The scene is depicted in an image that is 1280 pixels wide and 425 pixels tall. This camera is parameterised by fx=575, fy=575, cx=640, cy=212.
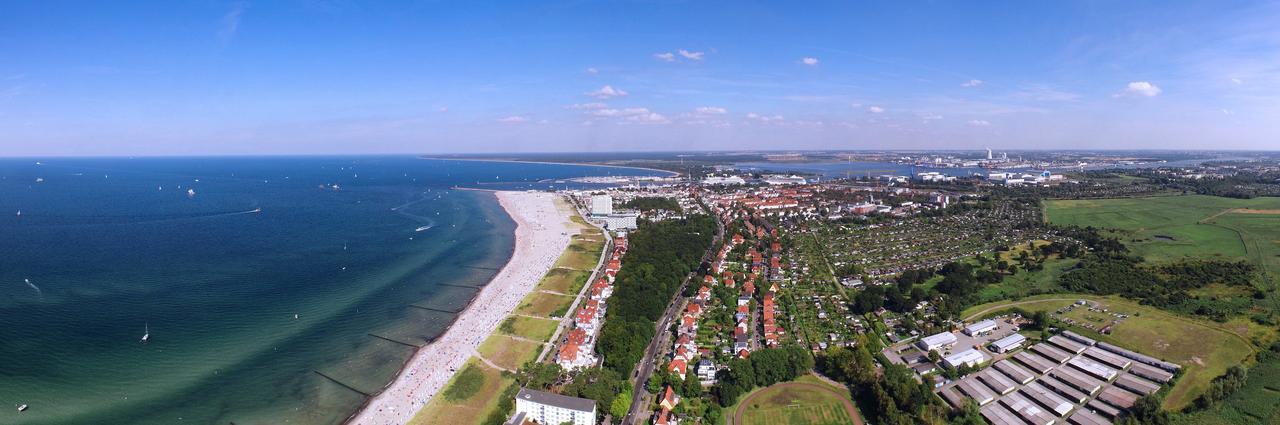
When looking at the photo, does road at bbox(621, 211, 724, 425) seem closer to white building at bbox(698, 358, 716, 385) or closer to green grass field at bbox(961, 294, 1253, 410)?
white building at bbox(698, 358, 716, 385)

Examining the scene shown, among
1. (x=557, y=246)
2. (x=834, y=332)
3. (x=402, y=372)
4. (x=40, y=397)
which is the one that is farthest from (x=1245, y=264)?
(x=40, y=397)

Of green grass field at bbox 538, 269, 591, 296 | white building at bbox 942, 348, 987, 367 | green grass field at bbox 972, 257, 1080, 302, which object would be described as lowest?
white building at bbox 942, 348, 987, 367

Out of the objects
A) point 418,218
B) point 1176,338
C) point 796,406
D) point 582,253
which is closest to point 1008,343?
point 1176,338

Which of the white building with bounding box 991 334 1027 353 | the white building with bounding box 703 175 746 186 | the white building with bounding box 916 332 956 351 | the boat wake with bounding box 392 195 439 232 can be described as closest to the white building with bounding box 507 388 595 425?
the white building with bounding box 916 332 956 351

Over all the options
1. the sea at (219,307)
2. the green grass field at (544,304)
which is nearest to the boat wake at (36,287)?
the sea at (219,307)

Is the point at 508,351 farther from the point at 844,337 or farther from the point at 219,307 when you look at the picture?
the point at 219,307

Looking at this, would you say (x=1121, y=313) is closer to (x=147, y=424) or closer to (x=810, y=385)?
(x=810, y=385)
